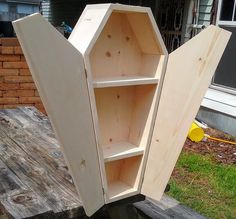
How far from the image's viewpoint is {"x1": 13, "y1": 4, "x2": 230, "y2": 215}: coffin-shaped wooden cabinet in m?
1.37

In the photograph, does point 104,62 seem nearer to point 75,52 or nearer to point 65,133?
point 75,52

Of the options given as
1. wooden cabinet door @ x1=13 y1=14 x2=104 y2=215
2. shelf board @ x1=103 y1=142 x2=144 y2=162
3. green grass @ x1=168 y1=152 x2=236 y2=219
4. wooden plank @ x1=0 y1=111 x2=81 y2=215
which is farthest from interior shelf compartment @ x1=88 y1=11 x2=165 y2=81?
green grass @ x1=168 y1=152 x2=236 y2=219

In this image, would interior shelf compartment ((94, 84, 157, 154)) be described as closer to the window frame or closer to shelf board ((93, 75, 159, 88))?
shelf board ((93, 75, 159, 88))

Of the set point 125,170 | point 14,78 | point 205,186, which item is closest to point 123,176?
point 125,170

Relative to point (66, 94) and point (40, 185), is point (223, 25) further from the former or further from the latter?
point (66, 94)

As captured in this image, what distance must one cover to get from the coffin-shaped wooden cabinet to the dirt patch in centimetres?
277

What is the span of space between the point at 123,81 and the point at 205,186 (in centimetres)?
235

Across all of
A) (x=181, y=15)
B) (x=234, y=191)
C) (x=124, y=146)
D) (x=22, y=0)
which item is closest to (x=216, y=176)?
(x=234, y=191)

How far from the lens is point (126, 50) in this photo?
166 cm

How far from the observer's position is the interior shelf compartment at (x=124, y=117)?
5.33 feet

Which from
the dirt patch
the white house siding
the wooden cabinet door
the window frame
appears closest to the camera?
the wooden cabinet door

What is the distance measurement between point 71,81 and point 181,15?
5.18 meters

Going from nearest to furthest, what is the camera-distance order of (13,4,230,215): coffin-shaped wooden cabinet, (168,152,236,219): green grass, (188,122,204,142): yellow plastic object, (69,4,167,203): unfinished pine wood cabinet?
(13,4,230,215): coffin-shaped wooden cabinet, (69,4,167,203): unfinished pine wood cabinet, (168,152,236,219): green grass, (188,122,204,142): yellow plastic object

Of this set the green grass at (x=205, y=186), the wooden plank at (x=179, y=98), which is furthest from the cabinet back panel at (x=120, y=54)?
the green grass at (x=205, y=186)
